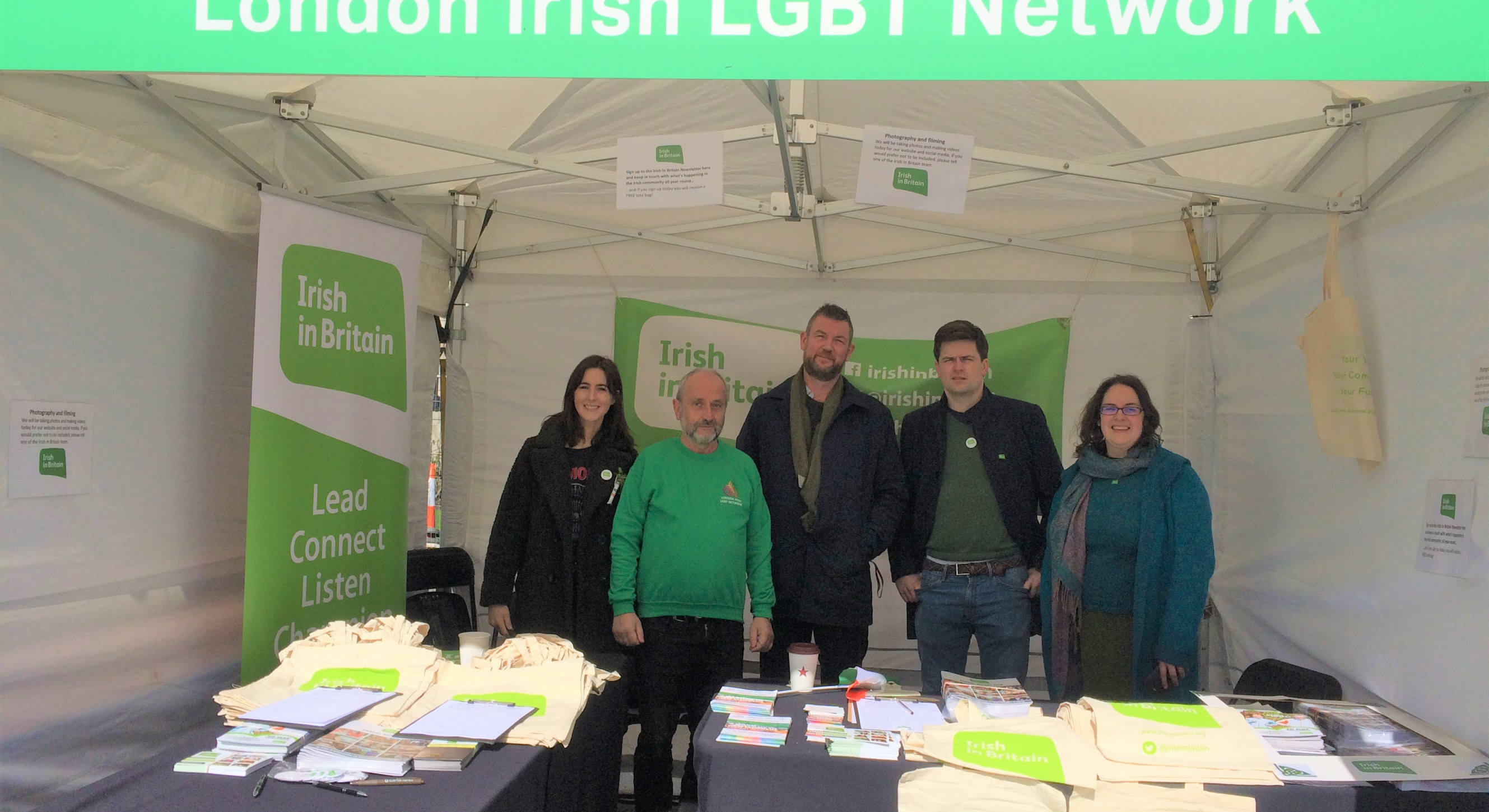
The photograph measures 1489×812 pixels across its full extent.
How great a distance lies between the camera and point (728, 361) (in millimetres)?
4059

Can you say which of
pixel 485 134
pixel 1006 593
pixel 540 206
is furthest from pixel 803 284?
pixel 1006 593

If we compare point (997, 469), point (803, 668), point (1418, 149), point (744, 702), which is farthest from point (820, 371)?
point (1418, 149)

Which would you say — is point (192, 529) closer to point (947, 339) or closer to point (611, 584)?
Answer: point (611, 584)

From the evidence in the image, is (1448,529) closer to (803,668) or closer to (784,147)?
(803,668)

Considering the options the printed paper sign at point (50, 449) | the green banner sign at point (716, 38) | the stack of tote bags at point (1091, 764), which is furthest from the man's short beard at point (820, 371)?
the printed paper sign at point (50, 449)

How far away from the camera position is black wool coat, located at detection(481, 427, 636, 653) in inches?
113

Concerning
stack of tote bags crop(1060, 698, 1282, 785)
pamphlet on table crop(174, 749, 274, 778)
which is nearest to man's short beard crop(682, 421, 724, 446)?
stack of tote bags crop(1060, 698, 1282, 785)

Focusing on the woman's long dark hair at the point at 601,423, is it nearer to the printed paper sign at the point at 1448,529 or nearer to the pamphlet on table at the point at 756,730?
the pamphlet on table at the point at 756,730

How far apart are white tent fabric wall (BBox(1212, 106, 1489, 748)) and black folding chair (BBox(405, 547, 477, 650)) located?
307cm

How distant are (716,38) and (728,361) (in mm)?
2763

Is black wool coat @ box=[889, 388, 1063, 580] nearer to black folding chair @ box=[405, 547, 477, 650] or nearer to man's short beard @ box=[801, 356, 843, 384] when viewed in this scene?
man's short beard @ box=[801, 356, 843, 384]

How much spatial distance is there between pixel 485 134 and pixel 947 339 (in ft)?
5.89

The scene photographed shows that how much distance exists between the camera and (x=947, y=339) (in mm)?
2969

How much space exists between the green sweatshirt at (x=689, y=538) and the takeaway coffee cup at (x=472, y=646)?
0.54m
